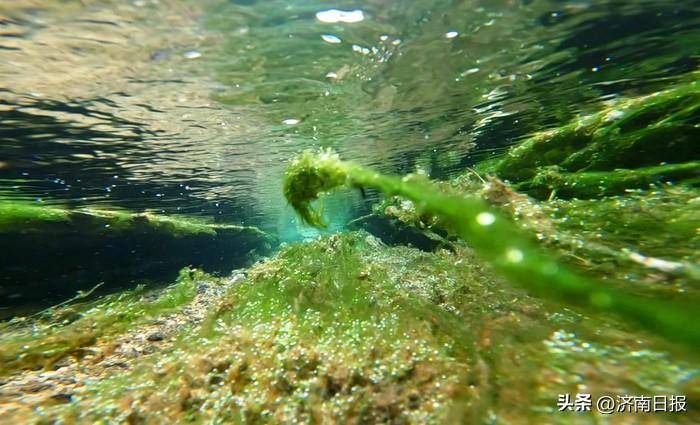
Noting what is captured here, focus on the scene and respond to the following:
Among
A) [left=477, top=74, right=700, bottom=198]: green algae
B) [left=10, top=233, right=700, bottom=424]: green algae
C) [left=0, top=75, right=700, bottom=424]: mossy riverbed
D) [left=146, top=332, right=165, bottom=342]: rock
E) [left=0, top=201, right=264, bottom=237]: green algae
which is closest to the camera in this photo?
[left=0, top=75, right=700, bottom=424]: mossy riverbed

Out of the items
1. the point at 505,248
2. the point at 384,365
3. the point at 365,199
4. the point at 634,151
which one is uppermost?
the point at 634,151

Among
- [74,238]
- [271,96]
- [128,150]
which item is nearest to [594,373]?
[271,96]

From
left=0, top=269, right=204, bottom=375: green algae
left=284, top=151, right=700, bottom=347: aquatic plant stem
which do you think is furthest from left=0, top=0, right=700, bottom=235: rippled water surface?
left=0, top=269, right=204, bottom=375: green algae

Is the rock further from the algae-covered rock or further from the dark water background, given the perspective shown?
the algae-covered rock

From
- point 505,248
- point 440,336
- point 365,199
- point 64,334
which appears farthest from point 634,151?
point 64,334

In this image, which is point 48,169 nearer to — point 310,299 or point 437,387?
point 310,299

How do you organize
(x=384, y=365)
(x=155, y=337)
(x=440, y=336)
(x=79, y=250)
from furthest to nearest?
(x=79, y=250) < (x=155, y=337) < (x=440, y=336) < (x=384, y=365)

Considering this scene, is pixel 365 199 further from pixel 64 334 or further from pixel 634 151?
pixel 634 151
